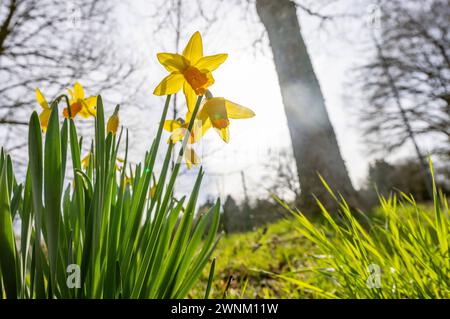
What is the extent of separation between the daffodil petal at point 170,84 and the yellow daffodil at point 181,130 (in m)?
0.06

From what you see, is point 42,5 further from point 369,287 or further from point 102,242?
point 369,287

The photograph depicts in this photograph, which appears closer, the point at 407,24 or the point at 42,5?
the point at 42,5

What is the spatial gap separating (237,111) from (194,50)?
0.14m

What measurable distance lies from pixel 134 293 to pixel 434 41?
12.9 metres

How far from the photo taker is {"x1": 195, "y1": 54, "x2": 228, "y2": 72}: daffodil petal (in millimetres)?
528

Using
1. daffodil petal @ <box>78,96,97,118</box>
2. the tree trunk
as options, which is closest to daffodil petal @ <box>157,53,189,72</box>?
daffodil petal @ <box>78,96,97,118</box>

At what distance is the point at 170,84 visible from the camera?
532mm

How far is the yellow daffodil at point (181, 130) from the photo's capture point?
1.82ft

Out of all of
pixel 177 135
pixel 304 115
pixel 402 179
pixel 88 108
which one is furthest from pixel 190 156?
pixel 402 179

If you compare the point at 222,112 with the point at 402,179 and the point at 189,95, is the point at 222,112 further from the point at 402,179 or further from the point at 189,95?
the point at 402,179

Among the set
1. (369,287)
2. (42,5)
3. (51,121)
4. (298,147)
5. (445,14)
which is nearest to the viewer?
(51,121)

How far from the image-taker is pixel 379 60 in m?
10.3

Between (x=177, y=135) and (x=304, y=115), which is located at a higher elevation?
(x=304, y=115)
